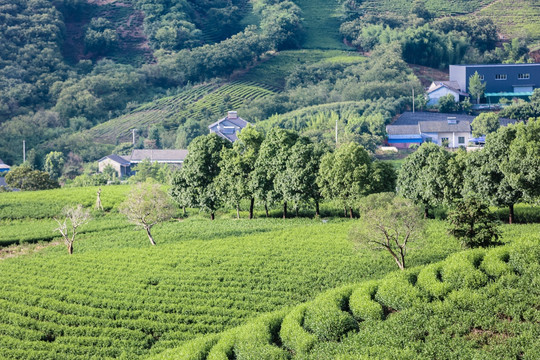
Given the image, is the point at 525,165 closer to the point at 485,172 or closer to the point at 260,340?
the point at 485,172

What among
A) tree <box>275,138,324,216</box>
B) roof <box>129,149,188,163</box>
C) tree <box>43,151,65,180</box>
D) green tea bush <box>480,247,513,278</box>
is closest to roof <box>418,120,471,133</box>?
roof <box>129,149,188,163</box>

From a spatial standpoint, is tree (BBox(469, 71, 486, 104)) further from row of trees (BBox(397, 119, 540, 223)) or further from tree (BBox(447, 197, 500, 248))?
tree (BBox(447, 197, 500, 248))

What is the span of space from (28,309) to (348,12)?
13951 centimetres

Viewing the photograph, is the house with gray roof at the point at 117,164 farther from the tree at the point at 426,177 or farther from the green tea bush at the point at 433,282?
the green tea bush at the point at 433,282

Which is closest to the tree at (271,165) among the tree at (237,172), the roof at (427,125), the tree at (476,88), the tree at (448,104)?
the tree at (237,172)

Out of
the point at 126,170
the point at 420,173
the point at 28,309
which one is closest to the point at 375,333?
the point at 28,309

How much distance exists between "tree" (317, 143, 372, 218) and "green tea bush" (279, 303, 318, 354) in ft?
59.8

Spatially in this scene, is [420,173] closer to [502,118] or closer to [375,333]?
[375,333]

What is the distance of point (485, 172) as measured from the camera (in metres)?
42.7

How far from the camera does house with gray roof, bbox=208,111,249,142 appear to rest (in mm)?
91944

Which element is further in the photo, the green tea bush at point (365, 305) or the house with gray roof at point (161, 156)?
the house with gray roof at point (161, 156)

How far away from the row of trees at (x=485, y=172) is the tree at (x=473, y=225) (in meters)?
6.70

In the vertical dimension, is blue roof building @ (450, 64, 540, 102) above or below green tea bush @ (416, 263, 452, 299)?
above

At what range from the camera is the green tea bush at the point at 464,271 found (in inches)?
1110
